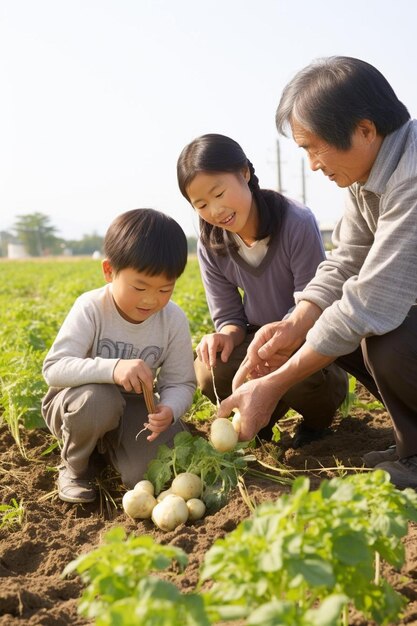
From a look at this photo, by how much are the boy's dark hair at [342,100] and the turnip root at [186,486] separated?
1.37 metres

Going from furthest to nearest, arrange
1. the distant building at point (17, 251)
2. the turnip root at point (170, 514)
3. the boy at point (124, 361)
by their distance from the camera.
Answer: the distant building at point (17, 251) < the boy at point (124, 361) < the turnip root at point (170, 514)

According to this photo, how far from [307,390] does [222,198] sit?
953 millimetres

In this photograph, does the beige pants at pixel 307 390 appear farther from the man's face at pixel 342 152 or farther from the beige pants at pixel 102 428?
the man's face at pixel 342 152

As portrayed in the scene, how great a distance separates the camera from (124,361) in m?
2.99

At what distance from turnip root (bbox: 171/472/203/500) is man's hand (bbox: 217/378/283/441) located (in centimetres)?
27

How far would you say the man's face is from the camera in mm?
2779

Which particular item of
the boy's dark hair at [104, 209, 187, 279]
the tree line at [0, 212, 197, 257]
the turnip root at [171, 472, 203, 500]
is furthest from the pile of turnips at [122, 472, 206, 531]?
the tree line at [0, 212, 197, 257]

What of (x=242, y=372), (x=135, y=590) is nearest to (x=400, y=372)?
(x=242, y=372)

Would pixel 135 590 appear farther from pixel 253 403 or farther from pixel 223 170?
pixel 223 170

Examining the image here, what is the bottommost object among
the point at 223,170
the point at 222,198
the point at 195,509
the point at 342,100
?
the point at 195,509

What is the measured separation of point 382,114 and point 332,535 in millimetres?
1805

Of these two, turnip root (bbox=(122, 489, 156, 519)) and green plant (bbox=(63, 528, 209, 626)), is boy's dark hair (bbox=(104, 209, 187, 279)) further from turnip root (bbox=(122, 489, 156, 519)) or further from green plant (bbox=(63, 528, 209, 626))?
green plant (bbox=(63, 528, 209, 626))

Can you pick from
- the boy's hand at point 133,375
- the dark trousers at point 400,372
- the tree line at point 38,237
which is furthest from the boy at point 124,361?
the tree line at point 38,237

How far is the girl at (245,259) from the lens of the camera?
3283mm
